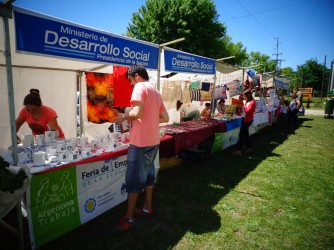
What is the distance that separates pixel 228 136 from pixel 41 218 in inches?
233

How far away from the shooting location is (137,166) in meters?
2.80

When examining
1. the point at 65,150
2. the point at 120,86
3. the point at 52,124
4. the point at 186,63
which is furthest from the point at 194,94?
the point at 65,150

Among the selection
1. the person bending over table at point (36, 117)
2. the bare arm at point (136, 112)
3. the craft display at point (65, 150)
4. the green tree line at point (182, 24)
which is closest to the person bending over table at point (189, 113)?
the craft display at point (65, 150)

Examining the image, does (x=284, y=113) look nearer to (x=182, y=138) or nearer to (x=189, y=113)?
(x=189, y=113)

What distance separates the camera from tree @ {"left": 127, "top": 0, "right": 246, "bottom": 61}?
18266mm

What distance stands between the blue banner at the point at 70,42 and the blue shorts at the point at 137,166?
4.75ft

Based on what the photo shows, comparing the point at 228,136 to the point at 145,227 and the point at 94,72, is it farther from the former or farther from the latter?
the point at 145,227

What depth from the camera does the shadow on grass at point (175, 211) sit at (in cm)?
266

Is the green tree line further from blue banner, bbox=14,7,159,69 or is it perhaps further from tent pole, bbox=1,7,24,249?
tent pole, bbox=1,7,24,249

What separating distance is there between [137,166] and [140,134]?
16.8 inches

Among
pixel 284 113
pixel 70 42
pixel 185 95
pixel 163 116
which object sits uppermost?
pixel 70 42

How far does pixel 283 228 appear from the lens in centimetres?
301

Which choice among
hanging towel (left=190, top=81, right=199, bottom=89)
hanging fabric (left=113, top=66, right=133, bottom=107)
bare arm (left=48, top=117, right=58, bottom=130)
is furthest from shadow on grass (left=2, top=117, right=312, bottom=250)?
hanging towel (left=190, top=81, right=199, bottom=89)

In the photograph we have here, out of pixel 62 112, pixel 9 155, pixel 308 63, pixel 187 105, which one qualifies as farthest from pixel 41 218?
pixel 308 63
